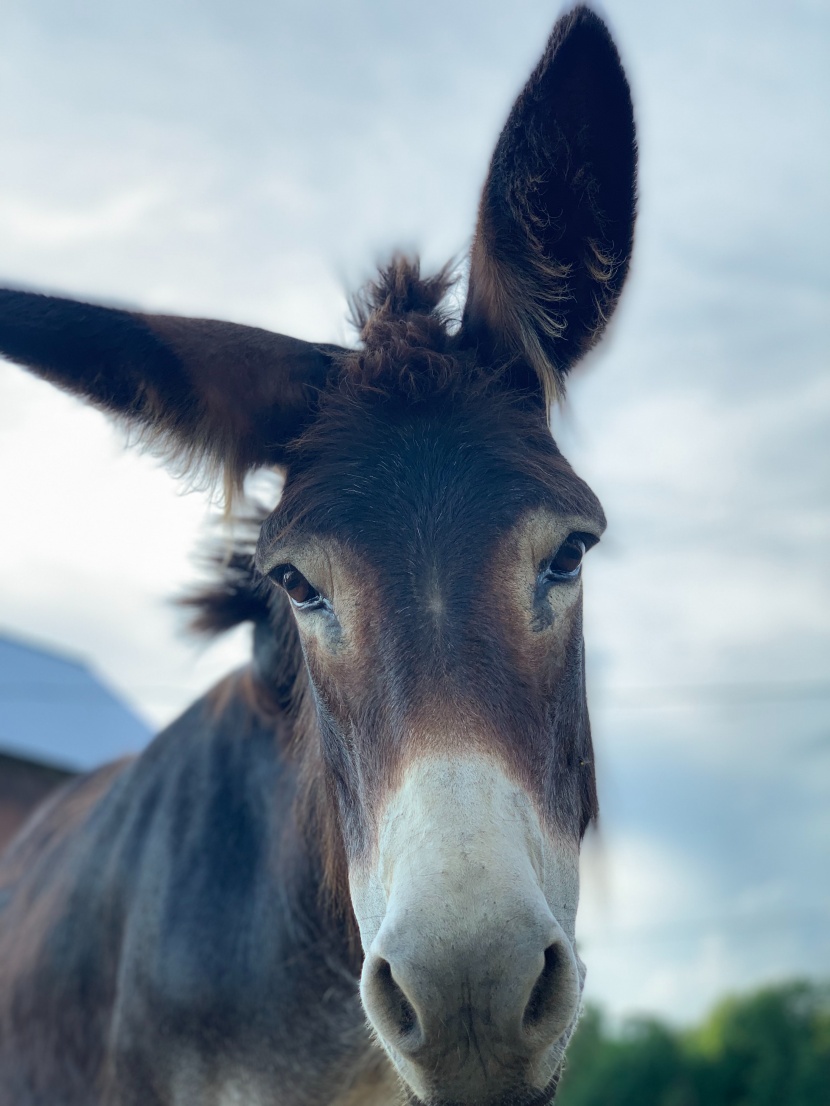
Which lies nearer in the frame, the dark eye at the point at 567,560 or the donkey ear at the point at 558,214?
the dark eye at the point at 567,560

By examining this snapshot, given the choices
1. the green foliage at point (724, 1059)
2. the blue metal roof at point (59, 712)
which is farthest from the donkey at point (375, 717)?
the green foliage at point (724, 1059)

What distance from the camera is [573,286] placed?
302cm

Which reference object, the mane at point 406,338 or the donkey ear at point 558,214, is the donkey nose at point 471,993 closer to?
the mane at point 406,338

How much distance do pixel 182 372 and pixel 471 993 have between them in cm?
192

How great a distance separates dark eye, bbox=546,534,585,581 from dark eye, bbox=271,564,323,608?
61 cm

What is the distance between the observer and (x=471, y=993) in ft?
6.05

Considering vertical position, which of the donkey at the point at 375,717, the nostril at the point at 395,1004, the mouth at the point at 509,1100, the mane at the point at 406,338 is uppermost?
the mane at the point at 406,338

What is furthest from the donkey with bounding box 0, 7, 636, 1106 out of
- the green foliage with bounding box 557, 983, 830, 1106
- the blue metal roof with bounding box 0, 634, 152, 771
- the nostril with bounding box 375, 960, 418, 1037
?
the green foliage with bounding box 557, 983, 830, 1106

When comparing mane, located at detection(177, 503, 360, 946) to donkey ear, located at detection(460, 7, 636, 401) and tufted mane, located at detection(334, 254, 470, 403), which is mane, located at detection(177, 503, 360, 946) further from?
donkey ear, located at detection(460, 7, 636, 401)

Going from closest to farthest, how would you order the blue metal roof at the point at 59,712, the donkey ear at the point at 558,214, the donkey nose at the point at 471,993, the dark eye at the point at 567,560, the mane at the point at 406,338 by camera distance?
1. the donkey nose at the point at 471,993
2. the dark eye at the point at 567,560
3. the donkey ear at the point at 558,214
4. the mane at the point at 406,338
5. the blue metal roof at the point at 59,712

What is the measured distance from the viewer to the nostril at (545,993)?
1.91m

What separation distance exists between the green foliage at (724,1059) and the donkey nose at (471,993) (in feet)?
99.8

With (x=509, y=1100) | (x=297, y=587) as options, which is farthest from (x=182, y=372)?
(x=509, y=1100)

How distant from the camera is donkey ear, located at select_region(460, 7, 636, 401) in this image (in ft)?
8.74
